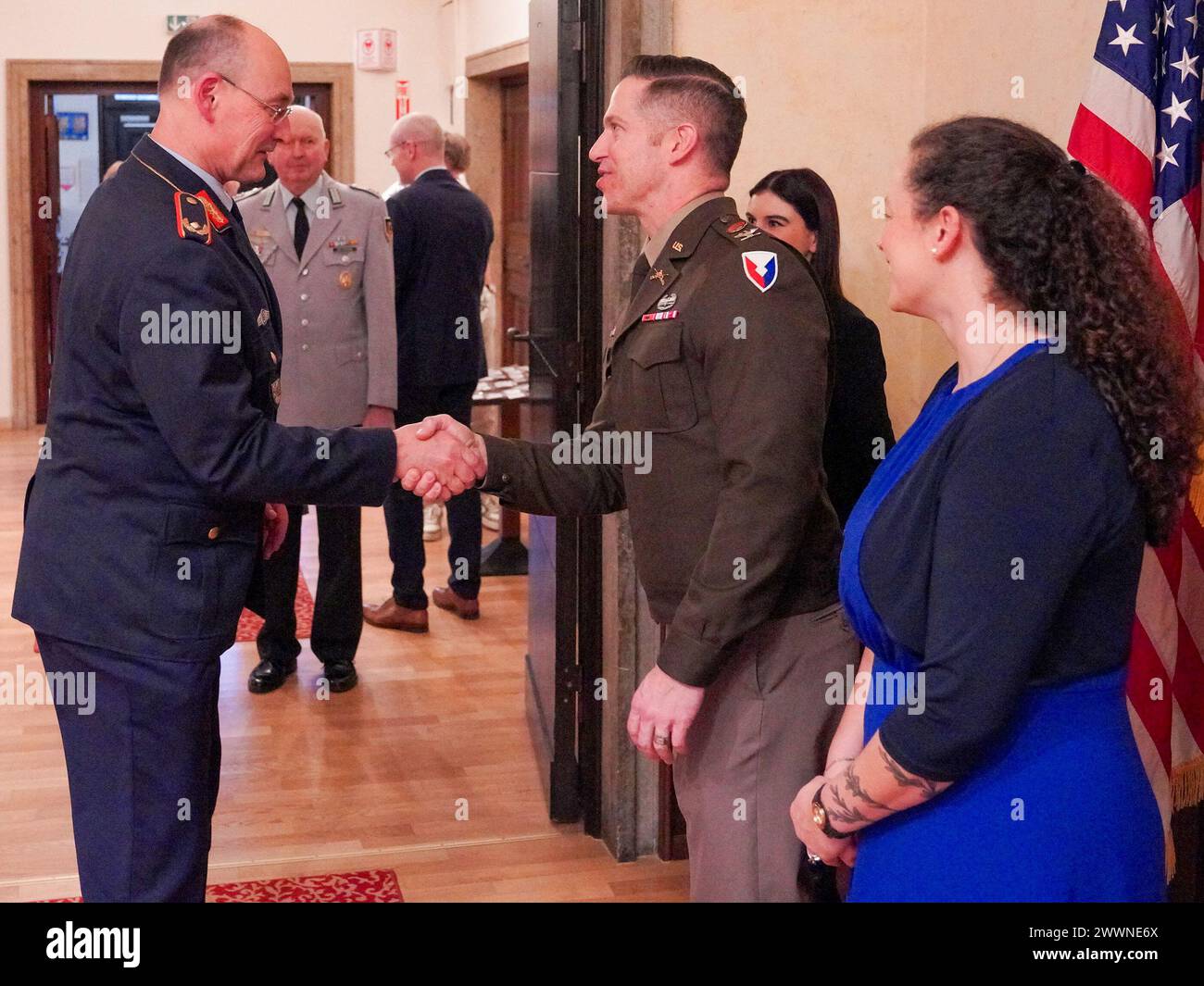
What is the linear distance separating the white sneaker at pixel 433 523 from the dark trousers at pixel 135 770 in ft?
15.4

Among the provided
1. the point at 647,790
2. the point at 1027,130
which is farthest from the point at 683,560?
the point at 647,790

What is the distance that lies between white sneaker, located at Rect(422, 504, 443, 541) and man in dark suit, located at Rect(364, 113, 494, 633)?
157 centimetres

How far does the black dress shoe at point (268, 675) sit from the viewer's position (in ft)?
14.9

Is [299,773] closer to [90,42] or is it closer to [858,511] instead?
[858,511]

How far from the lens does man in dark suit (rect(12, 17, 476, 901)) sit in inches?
82.0

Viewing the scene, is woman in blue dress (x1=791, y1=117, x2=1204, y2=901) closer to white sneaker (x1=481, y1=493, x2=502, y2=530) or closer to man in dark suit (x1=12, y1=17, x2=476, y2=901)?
man in dark suit (x1=12, y1=17, x2=476, y2=901)

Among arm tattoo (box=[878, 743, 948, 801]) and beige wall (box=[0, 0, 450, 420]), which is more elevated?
beige wall (box=[0, 0, 450, 420])

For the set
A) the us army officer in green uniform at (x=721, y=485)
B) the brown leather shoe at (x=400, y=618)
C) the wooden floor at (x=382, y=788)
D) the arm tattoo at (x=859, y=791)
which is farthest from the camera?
the brown leather shoe at (x=400, y=618)

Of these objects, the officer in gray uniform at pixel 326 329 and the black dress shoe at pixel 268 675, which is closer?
the officer in gray uniform at pixel 326 329

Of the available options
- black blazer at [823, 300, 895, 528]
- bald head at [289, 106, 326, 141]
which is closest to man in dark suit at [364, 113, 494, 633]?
bald head at [289, 106, 326, 141]

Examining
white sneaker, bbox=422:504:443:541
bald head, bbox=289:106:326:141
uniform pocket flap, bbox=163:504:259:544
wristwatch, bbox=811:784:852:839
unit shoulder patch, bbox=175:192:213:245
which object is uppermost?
bald head, bbox=289:106:326:141

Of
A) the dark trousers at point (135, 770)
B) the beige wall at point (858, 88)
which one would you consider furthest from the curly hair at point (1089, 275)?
the beige wall at point (858, 88)

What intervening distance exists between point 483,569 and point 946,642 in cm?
484

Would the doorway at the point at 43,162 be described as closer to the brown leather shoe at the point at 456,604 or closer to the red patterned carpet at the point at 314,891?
the brown leather shoe at the point at 456,604
